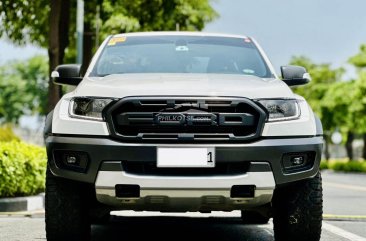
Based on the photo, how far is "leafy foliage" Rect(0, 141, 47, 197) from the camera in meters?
9.46

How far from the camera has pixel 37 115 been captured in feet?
300

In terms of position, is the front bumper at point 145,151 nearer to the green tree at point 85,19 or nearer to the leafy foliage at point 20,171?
the leafy foliage at point 20,171

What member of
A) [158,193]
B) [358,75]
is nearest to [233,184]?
[158,193]

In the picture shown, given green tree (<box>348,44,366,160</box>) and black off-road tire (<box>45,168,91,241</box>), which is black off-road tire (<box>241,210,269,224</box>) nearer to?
black off-road tire (<box>45,168,91,241</box>)

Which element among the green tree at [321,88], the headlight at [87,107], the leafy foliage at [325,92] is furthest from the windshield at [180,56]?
the green tree at [321,88]

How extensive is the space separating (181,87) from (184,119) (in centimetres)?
30

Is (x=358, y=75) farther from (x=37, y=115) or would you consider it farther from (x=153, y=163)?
(x=37, y=115)

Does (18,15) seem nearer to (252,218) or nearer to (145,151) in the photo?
(252,218)

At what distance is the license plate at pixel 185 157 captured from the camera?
4.75 metres

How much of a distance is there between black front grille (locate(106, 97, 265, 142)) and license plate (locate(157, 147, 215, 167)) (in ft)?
0.26

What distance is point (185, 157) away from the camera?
187 inches

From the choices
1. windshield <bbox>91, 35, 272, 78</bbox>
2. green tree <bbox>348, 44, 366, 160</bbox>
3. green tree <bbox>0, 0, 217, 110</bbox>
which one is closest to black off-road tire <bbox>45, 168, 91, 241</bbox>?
windshield <bbox>91, 35, 272, 78</bbox>

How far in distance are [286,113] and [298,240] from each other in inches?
39.8

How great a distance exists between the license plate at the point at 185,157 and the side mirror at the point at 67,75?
1535 mm
